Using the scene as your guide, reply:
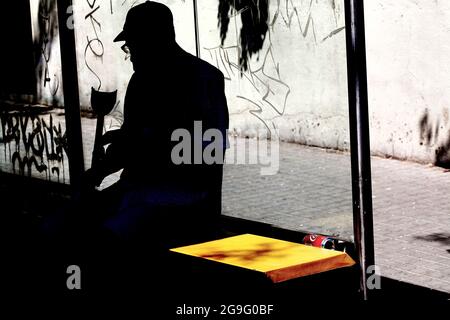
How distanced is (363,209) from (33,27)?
409 cm

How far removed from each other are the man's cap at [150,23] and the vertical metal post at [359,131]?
1.40m

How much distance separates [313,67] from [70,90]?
2.01 metres

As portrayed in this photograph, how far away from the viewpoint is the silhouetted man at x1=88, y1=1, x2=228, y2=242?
512 cm

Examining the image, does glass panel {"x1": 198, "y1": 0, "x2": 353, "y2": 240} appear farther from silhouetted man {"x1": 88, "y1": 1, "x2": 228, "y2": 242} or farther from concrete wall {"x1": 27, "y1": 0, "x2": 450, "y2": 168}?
silhouetted man {"x1": 88, "y1": 1, "x2": 228, "y2": 242}

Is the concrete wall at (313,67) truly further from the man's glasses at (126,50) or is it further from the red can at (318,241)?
the red can at (318,241)

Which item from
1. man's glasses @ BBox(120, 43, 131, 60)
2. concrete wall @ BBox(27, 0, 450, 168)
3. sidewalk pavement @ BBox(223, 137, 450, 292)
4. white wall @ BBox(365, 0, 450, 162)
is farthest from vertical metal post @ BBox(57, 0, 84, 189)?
white wall @ BBox(365, 0, 450, 162)

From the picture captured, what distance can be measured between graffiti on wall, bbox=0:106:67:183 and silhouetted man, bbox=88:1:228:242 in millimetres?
1832

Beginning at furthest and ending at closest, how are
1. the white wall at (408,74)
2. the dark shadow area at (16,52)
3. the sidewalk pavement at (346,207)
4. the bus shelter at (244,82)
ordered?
1. the white wall at (408,74)
2. the dark shadow area at (16,52)
3. the sidewalk pavement at (346,207)
4. the bus shelter at (244,82)

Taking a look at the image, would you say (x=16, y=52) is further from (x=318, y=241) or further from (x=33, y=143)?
(x=318, y=241)

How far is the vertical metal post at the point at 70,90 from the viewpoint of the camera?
610 centimetres

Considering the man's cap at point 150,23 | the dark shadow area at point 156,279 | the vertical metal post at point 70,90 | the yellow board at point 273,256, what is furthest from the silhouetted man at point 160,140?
the vertical metal post at point 70,90

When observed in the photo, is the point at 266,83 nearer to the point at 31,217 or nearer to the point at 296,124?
the point at 296,124

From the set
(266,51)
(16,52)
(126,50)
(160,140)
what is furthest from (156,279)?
(16,52)
